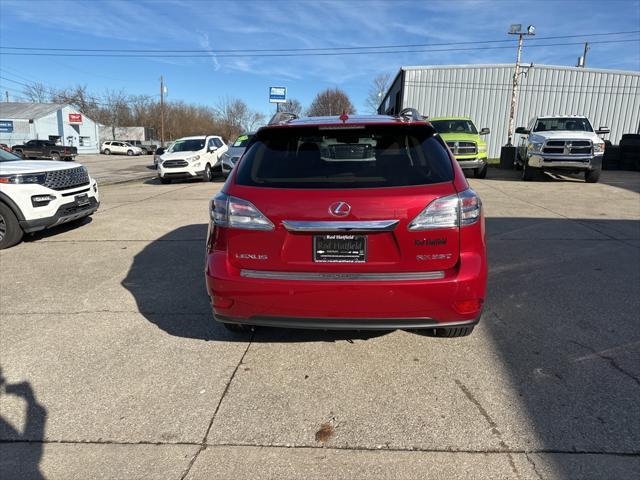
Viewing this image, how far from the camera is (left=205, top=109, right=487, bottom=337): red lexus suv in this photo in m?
2.71

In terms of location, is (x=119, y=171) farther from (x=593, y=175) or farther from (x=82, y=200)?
(x=593, y=175)

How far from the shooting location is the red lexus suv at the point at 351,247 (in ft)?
8.89

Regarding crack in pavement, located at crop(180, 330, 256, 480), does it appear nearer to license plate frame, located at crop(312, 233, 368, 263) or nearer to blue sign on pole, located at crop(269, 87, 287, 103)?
license plate frame, located at crop(312, 233, 368, 263)

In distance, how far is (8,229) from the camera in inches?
Result: 258

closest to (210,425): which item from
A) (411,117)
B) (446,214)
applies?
(446,214)

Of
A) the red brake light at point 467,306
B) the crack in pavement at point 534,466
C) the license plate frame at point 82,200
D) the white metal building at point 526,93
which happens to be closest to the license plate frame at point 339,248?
the red brake light at point 467,306

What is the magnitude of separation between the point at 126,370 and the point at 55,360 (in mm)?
620

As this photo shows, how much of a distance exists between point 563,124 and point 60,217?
48.9 ft

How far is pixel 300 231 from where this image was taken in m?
2.74

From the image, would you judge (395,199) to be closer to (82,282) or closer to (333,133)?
(333,133)

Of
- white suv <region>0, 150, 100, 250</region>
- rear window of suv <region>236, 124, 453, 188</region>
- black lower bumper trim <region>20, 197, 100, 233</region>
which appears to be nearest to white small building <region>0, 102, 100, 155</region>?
black lower bumper trim <region>20, 197, 100, 233</region>

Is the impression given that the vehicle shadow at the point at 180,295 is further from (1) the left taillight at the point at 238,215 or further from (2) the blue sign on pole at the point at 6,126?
(2) the blue sign on pole at the point at 6,126

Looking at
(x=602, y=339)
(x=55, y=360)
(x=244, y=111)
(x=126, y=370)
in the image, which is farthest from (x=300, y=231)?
(x=244, y=111)

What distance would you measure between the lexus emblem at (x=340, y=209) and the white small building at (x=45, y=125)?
182 ft
